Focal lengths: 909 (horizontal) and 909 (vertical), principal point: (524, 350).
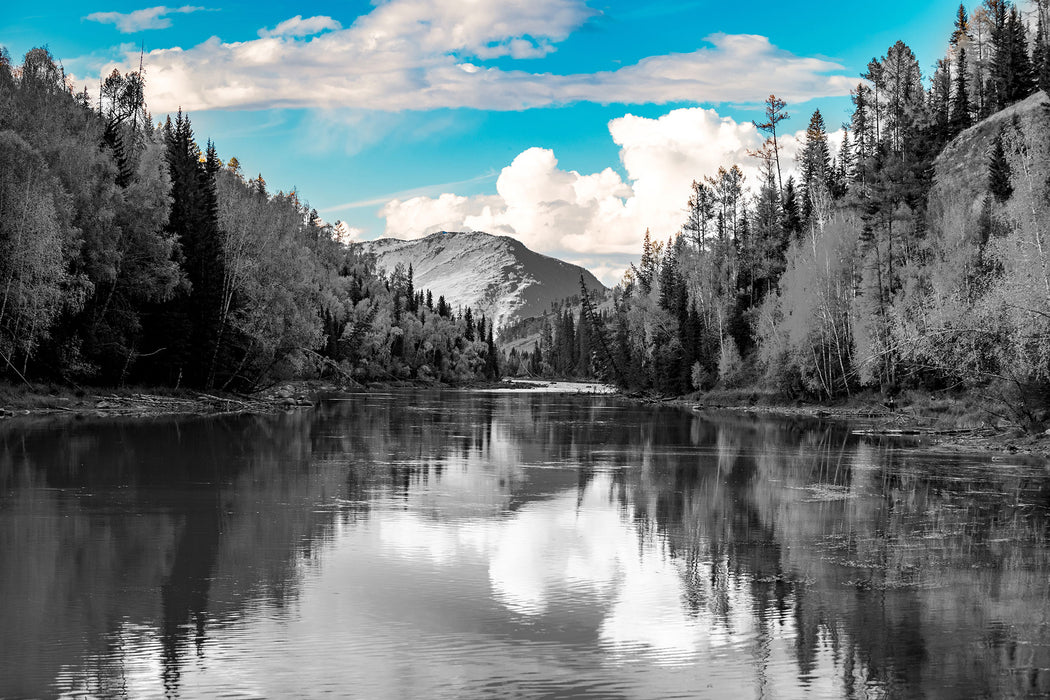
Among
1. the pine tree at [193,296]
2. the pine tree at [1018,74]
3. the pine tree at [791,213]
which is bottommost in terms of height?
the pine tree at [193,296]

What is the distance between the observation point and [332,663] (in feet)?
34.7

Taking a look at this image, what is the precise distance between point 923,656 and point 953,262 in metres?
49.9

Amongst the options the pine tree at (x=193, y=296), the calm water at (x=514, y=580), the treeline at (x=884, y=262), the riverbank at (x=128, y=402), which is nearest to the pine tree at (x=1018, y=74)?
the treeline at (x=884, y=262)

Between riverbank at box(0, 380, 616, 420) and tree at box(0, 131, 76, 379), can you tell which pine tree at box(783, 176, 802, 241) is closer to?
riverbank at box(0, 380, 616, 420)

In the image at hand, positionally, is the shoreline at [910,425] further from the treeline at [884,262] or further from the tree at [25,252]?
the tree at [25,252]

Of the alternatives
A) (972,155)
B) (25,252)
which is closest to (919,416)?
(972,155)

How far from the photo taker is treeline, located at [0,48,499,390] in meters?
46.7

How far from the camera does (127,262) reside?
56781 mm

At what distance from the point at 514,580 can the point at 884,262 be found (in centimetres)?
5796

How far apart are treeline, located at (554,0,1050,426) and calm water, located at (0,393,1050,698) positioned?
11.2 m

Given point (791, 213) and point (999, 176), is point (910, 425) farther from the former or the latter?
point (791, 213)

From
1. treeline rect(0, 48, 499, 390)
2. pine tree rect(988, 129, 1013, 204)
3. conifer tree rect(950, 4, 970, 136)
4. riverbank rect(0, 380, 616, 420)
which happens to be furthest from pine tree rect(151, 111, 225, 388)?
conifer tree rect(950, 4, 970, 136)

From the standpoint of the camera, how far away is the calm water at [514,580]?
33.9 ft

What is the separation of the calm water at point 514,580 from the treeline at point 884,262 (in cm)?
1122
